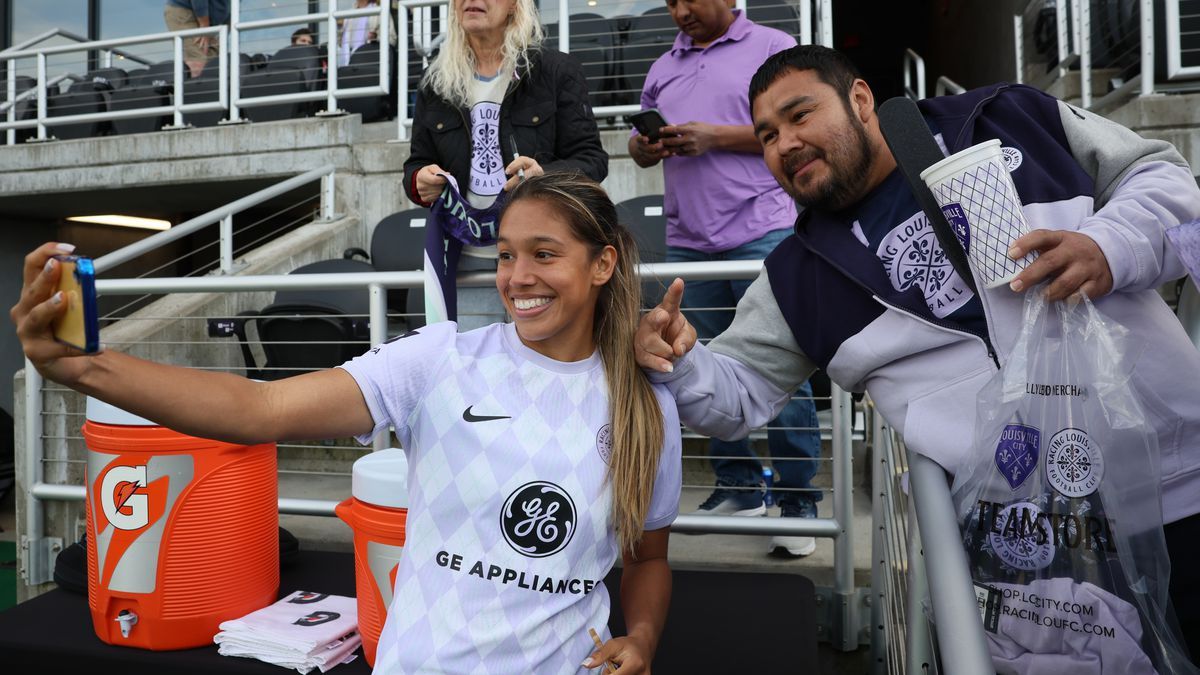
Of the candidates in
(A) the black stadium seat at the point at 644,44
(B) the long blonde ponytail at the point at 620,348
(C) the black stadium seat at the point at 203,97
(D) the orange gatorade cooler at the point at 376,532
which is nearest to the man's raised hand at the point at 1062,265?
(B) the long blonde ponytail at the point at 620,348

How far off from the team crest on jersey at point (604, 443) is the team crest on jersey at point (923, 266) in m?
0.67

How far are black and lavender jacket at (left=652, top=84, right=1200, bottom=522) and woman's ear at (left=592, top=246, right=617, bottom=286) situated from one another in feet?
0.72

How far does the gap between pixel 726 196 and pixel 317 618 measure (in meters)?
1.87

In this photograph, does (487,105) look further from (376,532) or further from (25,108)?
(25,108)

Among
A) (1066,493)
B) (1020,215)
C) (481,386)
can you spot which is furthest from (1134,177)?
(481,386)

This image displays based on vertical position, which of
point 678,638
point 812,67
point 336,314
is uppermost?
point 812,67

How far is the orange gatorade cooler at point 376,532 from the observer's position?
2020 mm

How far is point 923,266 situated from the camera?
174cm

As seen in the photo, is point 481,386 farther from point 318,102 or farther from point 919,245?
point 318,102

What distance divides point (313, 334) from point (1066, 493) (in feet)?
10.7

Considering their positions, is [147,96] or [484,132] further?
[147,96]

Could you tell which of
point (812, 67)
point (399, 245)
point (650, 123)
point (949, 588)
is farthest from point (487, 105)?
point (399, 245)

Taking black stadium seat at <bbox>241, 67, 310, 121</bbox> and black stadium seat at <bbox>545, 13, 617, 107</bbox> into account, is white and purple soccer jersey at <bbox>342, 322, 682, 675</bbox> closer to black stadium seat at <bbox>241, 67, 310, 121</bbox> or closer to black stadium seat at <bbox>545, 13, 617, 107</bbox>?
black stadium seat at <bbox>545, 13, 617, 107</bbox>

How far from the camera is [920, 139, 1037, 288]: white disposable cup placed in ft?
4.75
